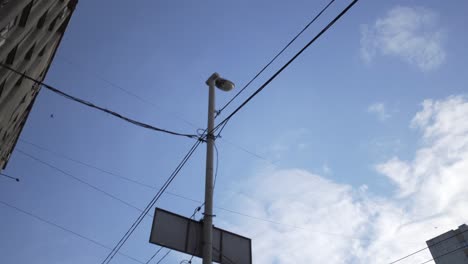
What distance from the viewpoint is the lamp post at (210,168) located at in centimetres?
710

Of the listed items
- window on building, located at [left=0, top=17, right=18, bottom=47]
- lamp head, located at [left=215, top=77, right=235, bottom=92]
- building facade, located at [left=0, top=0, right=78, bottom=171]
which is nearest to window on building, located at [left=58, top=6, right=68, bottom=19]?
building facade, located at [left=0, top=0, right=78, bottom=171]

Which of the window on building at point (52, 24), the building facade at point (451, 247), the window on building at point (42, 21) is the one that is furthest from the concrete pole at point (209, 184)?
the building facade at point (451, 247)

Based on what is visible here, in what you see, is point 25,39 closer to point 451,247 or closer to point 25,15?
point 25,15

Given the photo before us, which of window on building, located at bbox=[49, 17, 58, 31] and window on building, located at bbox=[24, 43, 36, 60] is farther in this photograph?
window on building, located at bbox=[49, 17, 58, 31]

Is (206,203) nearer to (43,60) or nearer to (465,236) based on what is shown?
(43,60)

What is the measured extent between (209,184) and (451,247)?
6141 cm

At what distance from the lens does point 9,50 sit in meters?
16.4

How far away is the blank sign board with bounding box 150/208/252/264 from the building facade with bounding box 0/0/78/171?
13.0 metres

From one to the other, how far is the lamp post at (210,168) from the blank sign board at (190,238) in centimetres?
27

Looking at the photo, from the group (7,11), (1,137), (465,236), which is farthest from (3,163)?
(465,236)

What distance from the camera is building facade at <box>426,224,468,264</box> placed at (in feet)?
173

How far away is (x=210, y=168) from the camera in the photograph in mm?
8273

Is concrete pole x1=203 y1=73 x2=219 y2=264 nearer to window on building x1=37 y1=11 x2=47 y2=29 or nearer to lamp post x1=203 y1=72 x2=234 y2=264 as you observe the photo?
lamp post x1=203 y1=72 x2=234 y2=264

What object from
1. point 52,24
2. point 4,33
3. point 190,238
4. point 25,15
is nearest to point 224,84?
point 190,238
